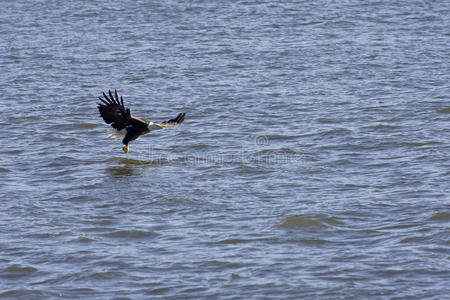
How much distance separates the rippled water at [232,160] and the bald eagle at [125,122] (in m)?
0.43

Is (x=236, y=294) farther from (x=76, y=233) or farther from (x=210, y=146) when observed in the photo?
(x=210, y=146)

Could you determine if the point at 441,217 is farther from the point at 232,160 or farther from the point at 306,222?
the point at 232,160

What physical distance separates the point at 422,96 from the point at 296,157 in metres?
A: 4.28

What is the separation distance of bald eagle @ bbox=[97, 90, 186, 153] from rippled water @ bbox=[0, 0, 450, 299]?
0.43 m

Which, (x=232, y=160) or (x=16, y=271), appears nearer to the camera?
(x=16, y=271)

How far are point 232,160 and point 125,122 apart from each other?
1718mm

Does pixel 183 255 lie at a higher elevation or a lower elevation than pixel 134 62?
lower

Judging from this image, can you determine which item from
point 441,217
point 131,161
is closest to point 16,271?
point 131,161

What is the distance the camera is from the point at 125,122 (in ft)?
41.7

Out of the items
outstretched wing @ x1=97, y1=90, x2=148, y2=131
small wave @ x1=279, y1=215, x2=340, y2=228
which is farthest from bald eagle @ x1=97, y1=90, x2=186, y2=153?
small wave @ x1=279, y1=215, x2=340, y2=228

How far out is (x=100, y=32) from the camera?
22.9 meters

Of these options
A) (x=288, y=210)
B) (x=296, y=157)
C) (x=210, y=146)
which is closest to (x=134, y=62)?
(x=210, y=146)

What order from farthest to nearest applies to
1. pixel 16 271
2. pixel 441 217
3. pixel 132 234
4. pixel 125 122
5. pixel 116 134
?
pixel 116 134, pixel 125 122, pixel 441 217, pixel 132 234, pixel 16 271

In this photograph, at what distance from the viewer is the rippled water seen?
28.4 feet
